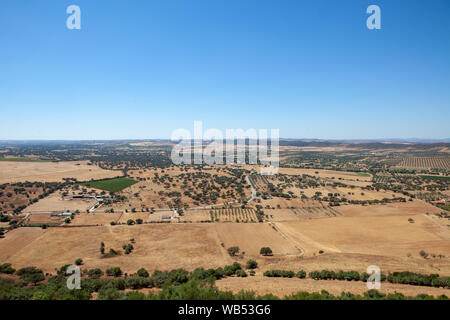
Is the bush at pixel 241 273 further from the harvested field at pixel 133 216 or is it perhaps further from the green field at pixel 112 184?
the green field at pixel 112 184

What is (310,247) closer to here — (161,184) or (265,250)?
(265,250)

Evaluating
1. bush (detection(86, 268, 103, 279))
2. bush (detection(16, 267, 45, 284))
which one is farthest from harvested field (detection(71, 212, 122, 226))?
bush (detection(86, 268, 103, 279))

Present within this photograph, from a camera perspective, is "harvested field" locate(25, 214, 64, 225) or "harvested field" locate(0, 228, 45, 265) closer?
"harvested field" locate(0, 228, 45, 265)

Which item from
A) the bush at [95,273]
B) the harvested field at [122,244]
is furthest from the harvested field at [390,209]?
the bush at [95,273]

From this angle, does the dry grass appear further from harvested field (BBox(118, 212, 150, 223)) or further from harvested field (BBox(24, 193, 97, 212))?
harvested field (BBox(24, 193, 97, 212))

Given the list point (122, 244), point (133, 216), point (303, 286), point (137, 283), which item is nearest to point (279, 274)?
point (303, 286)

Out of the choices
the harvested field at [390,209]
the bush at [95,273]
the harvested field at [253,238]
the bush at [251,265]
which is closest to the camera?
the bush at [95,273]

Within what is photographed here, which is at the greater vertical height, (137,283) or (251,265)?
(137,283)

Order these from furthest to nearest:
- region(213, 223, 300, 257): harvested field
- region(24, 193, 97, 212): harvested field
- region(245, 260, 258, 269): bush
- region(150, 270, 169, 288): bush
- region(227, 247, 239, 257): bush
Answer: region(24, 193, 97, 212): harvested field
region(213, 223, 300, 257): harvested field
region(227, 247, 239, 257): bush
region(245, 260, 258, 269): bush
region(150, 270, 169, 288): bush

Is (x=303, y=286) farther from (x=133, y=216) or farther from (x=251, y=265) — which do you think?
(x=133, y=216)
